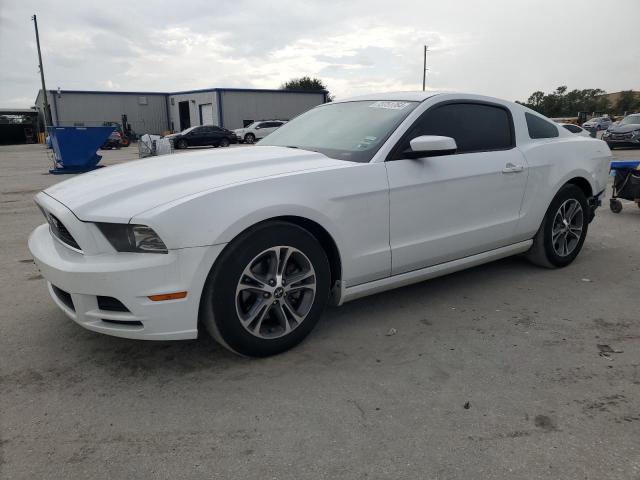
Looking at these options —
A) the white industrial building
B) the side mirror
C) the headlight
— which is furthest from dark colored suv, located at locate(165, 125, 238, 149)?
the headlight

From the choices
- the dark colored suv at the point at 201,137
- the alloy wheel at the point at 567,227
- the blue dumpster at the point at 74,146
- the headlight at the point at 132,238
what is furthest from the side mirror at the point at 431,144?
the dark colored suv at the point at 201,137

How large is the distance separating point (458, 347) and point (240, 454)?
1548 mm

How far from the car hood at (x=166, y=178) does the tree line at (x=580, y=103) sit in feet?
256

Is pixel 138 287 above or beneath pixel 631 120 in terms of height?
beneath

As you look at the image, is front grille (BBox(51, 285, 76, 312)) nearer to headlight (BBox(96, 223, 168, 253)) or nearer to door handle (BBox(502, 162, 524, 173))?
headlight (BBox(96, 223, 168, 253))

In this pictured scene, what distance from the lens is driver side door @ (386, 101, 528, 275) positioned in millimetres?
3338

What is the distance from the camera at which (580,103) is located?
254ft

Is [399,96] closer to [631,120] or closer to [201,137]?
[631,120]

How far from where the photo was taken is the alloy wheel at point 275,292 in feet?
9.21

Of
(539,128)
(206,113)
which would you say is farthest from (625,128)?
(206,113)

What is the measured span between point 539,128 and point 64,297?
12.8ft


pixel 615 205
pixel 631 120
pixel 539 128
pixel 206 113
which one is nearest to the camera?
pixel 539 128

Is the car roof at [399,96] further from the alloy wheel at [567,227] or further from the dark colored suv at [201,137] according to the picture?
the dark colored suv at [201,137]

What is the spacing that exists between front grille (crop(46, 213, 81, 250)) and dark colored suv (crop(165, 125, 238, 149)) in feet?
89.8
